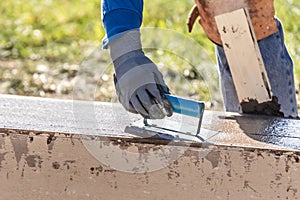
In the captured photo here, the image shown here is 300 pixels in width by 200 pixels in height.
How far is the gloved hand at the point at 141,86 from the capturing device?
6.73 feet

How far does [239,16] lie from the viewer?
249 centimetres

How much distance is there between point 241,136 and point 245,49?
49cm

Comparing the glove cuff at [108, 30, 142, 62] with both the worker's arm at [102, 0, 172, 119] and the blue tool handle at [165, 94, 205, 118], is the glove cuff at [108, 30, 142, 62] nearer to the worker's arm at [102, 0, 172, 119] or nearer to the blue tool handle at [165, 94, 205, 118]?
the worker's arm at [102, 0, 172, 119]

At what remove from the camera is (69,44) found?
5059mm

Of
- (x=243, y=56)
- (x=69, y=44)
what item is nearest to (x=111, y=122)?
(x=243, y=56)

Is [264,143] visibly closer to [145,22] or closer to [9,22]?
[145,22]

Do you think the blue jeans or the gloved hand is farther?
the blue jeans

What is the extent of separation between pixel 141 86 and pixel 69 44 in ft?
10.1

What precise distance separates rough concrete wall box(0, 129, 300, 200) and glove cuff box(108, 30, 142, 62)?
30 centimetres

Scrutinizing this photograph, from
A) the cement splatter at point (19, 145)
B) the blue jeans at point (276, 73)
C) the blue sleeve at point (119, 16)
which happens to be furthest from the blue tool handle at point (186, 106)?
the blue jeans at point (276, 73)

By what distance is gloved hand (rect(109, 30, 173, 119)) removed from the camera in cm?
205

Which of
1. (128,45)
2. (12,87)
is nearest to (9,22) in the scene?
(12,87)

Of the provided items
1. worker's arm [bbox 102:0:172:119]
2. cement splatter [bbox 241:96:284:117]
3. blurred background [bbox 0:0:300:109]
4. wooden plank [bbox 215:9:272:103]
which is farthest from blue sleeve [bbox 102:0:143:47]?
blurred background [bbox 0:0:300:109]

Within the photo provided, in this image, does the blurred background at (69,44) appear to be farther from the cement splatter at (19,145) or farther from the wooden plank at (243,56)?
the cement splatter at (19,145)
